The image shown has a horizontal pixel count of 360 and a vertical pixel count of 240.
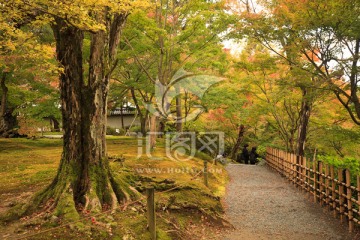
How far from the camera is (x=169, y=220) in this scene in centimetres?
796

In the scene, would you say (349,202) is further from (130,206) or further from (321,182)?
(130,206)

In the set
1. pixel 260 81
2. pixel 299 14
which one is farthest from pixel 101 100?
pixel 260 81

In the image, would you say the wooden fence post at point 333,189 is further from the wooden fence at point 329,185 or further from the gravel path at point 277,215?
the gravel path at point 277,215

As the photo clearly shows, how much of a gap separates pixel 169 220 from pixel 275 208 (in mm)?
5367

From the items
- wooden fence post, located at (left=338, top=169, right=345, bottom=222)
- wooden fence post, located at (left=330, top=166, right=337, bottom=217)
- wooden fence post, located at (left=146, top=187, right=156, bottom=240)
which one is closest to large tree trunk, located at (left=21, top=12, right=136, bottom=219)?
wooden fence post, located at (left=146, top=187, right=156, bottom=240)

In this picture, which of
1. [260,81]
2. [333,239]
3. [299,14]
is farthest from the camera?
[260,81]

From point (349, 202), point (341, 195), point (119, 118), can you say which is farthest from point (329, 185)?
point (119, 118)

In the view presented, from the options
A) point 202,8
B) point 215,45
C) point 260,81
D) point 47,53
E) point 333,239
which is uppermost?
point 202,8

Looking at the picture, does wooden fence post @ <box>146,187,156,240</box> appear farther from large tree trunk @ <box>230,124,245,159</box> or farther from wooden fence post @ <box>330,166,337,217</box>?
large tree trunk @ <box>230,124,245,159</box>

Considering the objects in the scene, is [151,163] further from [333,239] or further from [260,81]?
[260,81]

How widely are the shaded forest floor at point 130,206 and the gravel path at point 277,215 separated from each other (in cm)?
82

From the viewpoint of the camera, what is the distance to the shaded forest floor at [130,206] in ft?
20.4

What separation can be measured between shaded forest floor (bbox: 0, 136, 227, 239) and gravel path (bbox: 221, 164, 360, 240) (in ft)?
2.71

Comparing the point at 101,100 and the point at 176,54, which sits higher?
the point at 176,54
